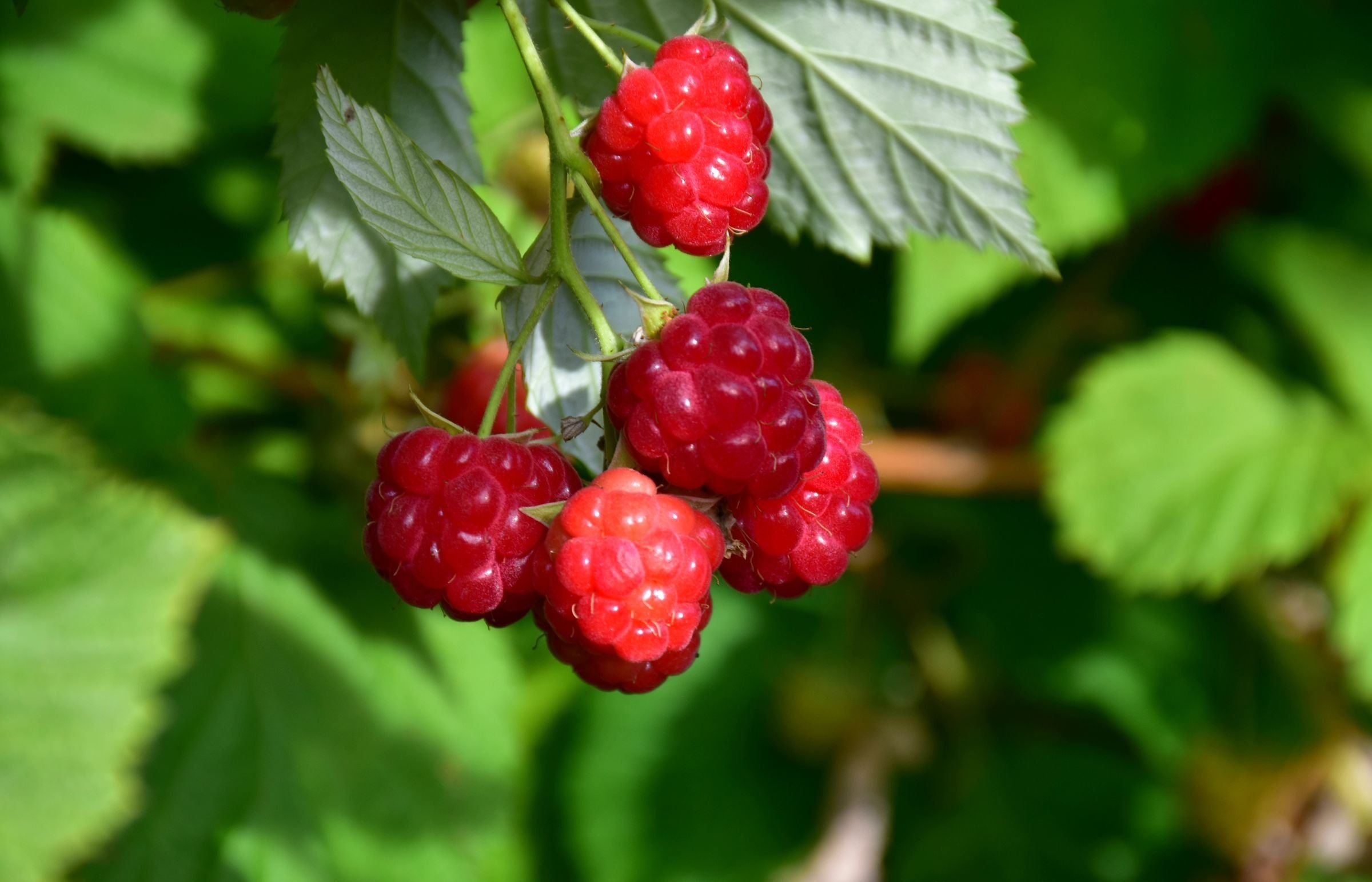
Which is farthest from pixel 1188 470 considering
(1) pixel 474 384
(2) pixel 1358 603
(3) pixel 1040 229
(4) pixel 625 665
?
(4) pixel 625 665

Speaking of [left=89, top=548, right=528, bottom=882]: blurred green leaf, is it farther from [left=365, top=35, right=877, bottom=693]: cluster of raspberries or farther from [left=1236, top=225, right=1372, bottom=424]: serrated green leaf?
[left=1236, top=225, right=1372, bottom=424]: serrated green leaf

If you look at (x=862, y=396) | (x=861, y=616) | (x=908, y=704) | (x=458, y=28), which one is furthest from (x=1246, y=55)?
(x=458, y=28)

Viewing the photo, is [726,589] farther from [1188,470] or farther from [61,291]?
[61,291]

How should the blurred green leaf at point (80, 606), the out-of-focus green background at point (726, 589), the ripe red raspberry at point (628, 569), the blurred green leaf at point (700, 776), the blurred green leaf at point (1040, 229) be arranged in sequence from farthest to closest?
1. the blurred green leaf at point (700, 776)
2. the blurred green leaf at point (1040, 229)
3. the out-of-focus green background at point (726, 589)
4. the blurred green leaf at point (80, 606)
5. the ripe red raspberry at point (628, 569)

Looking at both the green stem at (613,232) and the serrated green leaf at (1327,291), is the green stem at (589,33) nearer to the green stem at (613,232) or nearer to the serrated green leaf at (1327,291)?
the green stem at (613,232)

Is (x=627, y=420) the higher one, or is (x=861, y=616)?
(x=627, y=420)

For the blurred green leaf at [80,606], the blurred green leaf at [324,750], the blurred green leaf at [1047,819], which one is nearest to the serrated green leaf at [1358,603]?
the blurred green leaf at [1047,819]

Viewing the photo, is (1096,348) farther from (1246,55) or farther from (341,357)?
(341,357)
